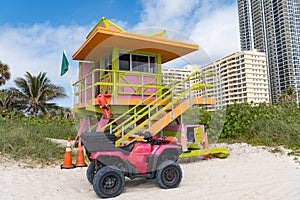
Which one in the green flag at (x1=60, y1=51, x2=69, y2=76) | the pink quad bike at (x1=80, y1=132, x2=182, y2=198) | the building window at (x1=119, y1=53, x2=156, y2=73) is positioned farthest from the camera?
the green flag at (x1=60, y1=51, x2=69, y2=76)

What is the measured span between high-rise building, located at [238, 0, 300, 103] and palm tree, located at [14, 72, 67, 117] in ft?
90.7

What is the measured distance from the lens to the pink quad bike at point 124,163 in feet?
14.1

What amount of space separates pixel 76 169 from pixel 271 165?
17.4 ft

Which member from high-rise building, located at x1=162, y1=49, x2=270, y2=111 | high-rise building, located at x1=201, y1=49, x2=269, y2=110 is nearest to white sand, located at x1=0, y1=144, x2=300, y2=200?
high-rise building, located at x1=162, y1=49, x2=270, y2=111

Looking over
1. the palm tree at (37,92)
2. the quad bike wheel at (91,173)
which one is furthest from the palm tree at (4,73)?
the quad bike wheel at (91,173)

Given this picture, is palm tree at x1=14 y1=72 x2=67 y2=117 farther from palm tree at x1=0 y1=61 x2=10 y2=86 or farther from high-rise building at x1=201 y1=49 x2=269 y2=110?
high-rise building at x1=201 y1=49 x2=269 y2=110

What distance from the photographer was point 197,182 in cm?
509

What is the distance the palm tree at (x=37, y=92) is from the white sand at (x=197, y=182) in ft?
63.4

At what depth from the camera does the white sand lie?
167 inches

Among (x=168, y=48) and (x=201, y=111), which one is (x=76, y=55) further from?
(x=201, y=111)

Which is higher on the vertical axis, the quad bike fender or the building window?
the building window

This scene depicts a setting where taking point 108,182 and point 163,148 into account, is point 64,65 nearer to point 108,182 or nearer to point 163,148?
point 163,148

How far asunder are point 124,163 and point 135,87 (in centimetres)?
487

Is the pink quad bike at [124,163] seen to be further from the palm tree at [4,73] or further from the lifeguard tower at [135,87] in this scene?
the palm tree at [4,73]
